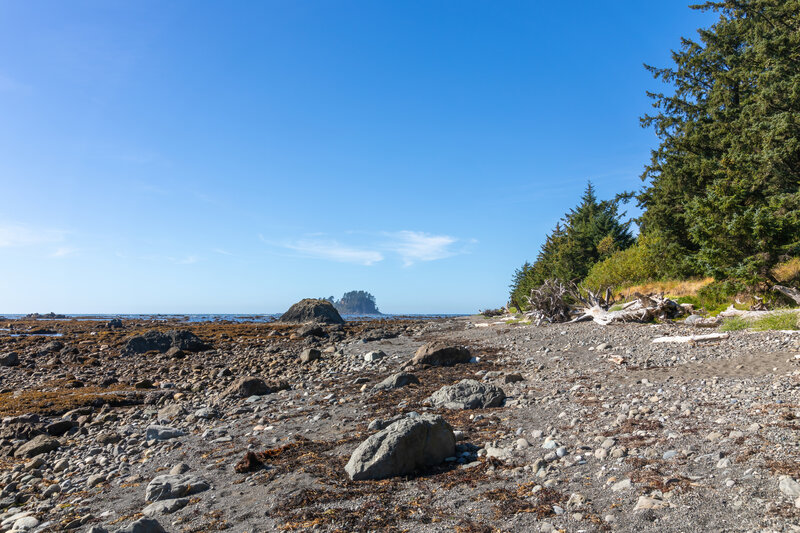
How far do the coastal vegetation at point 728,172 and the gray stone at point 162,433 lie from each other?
2128cm

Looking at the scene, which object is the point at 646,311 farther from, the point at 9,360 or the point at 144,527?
the point at 9,360

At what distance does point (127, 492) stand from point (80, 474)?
2.07m

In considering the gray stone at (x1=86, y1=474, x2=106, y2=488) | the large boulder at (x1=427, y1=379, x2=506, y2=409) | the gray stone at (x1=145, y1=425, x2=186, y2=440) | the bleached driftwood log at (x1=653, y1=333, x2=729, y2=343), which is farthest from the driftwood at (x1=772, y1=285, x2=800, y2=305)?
the gray stone at (x1=86, y1=474, x2=106, y2=488)

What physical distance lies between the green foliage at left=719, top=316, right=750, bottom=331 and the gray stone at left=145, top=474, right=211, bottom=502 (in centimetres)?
1645

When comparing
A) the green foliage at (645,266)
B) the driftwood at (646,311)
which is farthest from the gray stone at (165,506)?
the green foliage at (645,266)

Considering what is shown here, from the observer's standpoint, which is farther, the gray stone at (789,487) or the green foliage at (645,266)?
the green foliage at (645,266)

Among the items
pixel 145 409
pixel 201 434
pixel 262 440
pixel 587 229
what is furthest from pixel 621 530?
pixel 587 229

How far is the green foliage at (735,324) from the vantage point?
1412 cm

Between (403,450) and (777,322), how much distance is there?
13.9 m

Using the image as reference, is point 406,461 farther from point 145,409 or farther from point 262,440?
point 145,409

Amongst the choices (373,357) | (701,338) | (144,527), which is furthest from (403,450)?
(373,357)

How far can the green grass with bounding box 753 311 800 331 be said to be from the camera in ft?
40.7

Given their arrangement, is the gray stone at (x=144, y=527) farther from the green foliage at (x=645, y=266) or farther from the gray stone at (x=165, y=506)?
the green foliage at (x=645, y=266)

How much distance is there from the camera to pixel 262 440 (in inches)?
312
